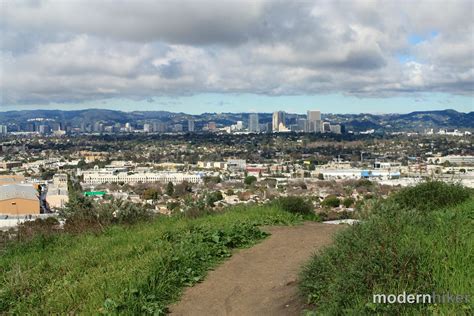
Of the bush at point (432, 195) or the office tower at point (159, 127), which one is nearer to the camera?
the bush at point (432, 195)

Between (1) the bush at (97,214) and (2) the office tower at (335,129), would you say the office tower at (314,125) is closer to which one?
(2) the office tower at (335,129)

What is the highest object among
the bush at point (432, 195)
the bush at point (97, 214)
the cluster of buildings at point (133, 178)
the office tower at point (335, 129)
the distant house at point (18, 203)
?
the bush at point (432, 195)

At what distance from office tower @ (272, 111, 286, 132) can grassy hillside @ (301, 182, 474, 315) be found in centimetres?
11073

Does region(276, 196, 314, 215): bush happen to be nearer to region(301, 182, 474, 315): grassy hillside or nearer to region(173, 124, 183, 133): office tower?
region(301, 182, 474, 315): grassy hillside

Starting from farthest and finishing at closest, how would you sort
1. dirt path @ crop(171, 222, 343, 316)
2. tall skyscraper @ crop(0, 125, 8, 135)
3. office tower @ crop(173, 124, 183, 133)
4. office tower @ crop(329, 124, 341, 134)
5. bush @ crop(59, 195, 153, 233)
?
office tower @ crop(173, 124, 183, 133), tall skyscraper @ crop(0, 125, 8, 135), office tower @ crop(329, 124, 341, 134), bush @ crop(59, 195, 153, 233), dirt path @ crop(171, 222, 343, 316)

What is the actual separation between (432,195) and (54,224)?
6.25 m

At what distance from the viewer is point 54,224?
9.71m

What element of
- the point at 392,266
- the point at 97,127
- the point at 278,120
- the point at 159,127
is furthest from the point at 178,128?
the point at 392,266

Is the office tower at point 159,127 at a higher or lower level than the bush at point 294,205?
lower

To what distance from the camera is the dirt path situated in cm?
456

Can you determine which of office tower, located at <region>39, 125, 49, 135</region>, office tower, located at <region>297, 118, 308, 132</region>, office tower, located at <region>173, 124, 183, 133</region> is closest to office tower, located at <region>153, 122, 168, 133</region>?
office tower, located at <region>173, 124, 183, 133</region>

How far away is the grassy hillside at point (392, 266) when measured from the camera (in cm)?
369

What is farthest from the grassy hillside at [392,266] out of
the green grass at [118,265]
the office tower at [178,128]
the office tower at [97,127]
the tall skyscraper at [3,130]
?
the office tower at [97,127]

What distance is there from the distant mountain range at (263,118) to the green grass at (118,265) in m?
103
